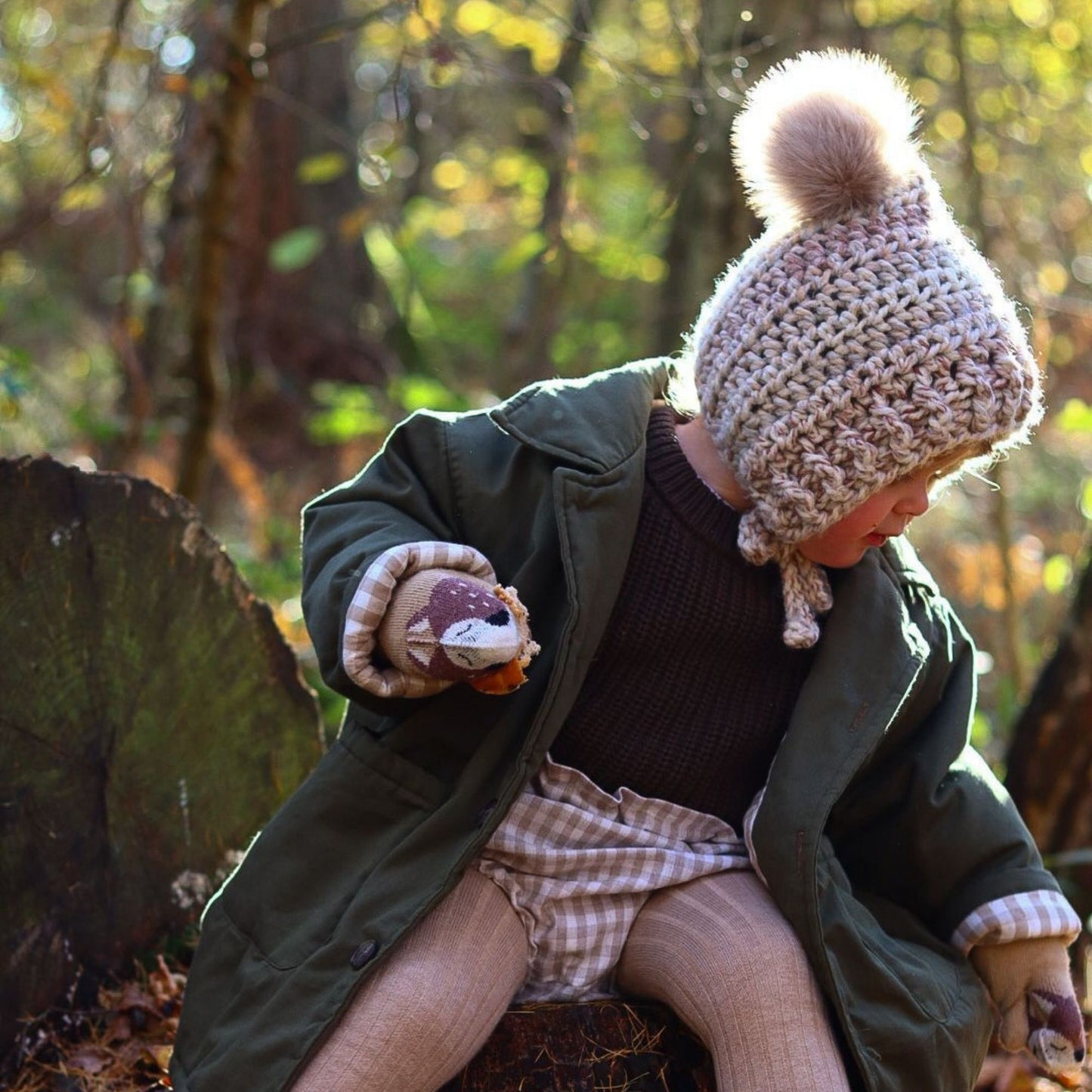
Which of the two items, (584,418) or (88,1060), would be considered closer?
(584,418)

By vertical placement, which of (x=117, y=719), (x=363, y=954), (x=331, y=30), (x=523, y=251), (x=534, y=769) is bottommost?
(x=363, y=954)

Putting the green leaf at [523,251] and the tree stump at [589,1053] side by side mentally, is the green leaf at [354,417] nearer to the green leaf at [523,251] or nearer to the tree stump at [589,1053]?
the green leaf at [523,251]

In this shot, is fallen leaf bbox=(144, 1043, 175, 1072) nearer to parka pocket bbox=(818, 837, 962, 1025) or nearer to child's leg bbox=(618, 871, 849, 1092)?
child's leg bbox=(618, 871, 849, 1092)

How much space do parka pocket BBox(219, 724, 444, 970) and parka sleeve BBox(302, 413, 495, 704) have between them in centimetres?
18

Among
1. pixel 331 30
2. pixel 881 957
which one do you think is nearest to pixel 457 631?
pixel 881 957

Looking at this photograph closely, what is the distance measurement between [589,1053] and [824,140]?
65.3 inches

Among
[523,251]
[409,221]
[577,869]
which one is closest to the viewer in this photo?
[577,869]

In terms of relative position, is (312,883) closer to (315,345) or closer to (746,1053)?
(746,1053)

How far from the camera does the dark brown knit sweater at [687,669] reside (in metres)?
2.41

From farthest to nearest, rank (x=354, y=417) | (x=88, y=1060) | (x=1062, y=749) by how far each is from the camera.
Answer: (x=354, y=417)
(x=1062, y=749)
(x=88, y=1060)

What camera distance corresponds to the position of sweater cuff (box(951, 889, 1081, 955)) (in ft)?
7.90

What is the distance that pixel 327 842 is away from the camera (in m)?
2.37

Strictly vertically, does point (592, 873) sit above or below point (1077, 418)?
below

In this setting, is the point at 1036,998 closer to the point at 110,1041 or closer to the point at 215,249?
the point at 110,1041
